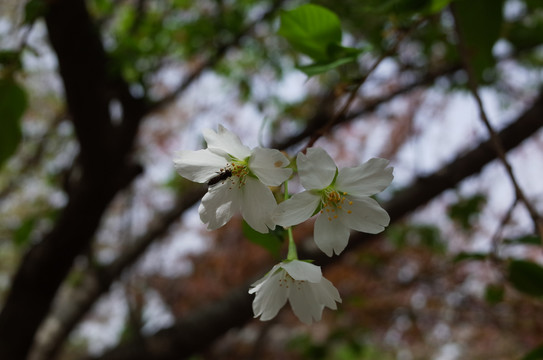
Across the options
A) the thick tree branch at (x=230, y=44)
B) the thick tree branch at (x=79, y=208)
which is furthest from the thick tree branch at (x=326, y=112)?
the thick tree branch at (x=79, y=208)

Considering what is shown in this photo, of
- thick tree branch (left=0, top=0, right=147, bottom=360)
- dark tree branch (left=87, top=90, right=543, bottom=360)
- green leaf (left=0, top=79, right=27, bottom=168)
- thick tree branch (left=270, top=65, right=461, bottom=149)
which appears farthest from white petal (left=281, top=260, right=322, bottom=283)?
thick tree branch (left=270, top=65, right=461, bottom=149)

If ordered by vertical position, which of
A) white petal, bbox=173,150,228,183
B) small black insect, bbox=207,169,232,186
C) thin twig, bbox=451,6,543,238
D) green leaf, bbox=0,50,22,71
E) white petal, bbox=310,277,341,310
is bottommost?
white petal, bbox=310,277,341,310

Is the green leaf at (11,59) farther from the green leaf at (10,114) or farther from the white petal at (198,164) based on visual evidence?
the white petal at (198,164)

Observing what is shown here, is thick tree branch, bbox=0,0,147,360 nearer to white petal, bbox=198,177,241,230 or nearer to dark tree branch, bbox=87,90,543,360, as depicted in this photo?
dark tree branch, bbox=87,90,543,360

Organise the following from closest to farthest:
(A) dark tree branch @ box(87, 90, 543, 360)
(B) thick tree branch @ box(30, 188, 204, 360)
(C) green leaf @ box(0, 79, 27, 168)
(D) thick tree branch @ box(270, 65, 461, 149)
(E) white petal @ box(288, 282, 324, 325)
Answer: (E) white petal @ box(288, 282, 324, 325)
(C) green leaf @ box(0, 79, 27, 168)
(A) dark tree branch @ box(87, 90, 543, 360)
(D) thick tree branch @ box(270, 65, 461, 149)
(B) thick tree branch @ box(30, 188, 204, 360)

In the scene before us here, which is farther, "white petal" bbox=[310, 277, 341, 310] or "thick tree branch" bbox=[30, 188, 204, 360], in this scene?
"thick tree branch" bbox=[30, 188, 204, 360]

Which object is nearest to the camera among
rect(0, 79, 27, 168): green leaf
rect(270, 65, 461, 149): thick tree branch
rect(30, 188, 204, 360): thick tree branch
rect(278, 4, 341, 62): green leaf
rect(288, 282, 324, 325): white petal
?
rect(288, 282, 324, 325): white petal

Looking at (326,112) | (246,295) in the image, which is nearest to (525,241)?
(246,295)

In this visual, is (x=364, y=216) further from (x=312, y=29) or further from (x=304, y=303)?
(x=312, y=29)
